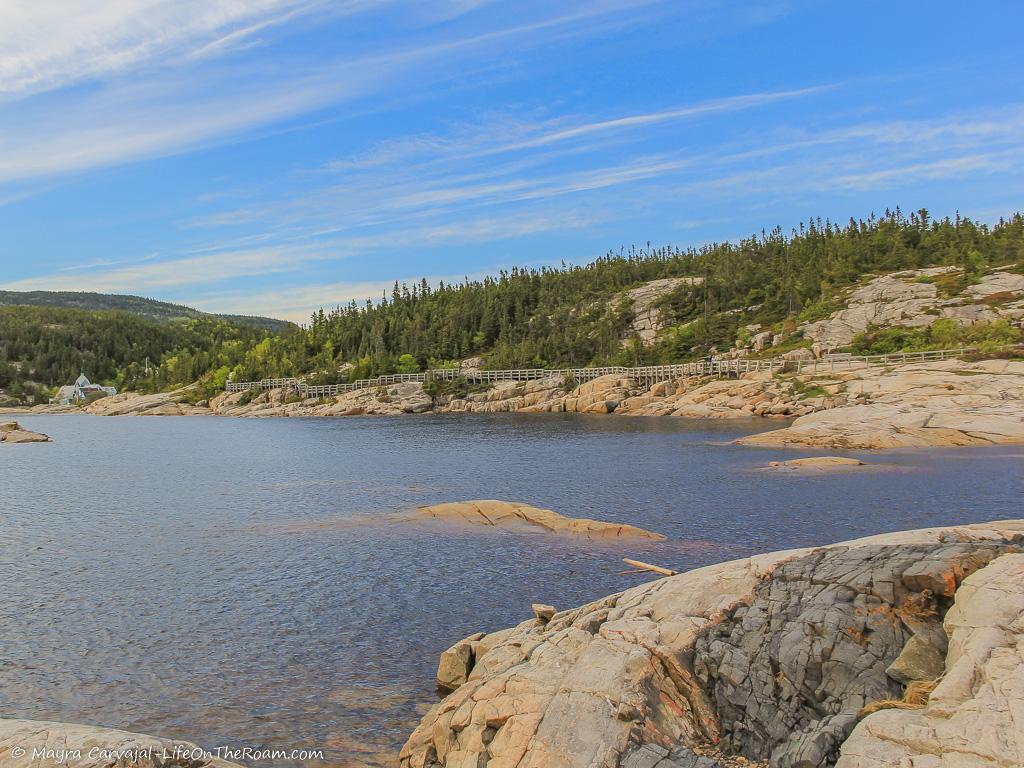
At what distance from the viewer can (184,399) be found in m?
162

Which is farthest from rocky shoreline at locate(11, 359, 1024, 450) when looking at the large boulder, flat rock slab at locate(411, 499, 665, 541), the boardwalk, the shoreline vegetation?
Result: the large boulder

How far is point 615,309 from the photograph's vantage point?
16125cm

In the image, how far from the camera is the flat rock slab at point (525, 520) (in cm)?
2977

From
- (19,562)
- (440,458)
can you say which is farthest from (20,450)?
(19,562)

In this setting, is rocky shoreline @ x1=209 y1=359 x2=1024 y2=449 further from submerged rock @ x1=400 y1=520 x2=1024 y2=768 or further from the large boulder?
the large boulder

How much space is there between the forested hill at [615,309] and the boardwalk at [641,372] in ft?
18.7

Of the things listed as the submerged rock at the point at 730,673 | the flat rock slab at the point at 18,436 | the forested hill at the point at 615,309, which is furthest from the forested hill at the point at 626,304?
the submerged rock at the point at 730,673

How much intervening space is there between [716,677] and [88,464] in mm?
63365

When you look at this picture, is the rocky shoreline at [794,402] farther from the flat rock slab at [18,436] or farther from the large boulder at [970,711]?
the large boulder at [970,711]

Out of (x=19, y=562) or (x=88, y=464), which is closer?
(x=19, y=562)

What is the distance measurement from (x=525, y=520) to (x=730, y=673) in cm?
2087

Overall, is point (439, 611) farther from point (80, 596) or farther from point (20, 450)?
point (20, 450)

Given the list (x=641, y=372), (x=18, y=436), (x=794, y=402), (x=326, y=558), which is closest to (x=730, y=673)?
(x=326, y=558)

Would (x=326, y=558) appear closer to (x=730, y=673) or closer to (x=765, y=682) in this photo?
(x=730, y=673)
